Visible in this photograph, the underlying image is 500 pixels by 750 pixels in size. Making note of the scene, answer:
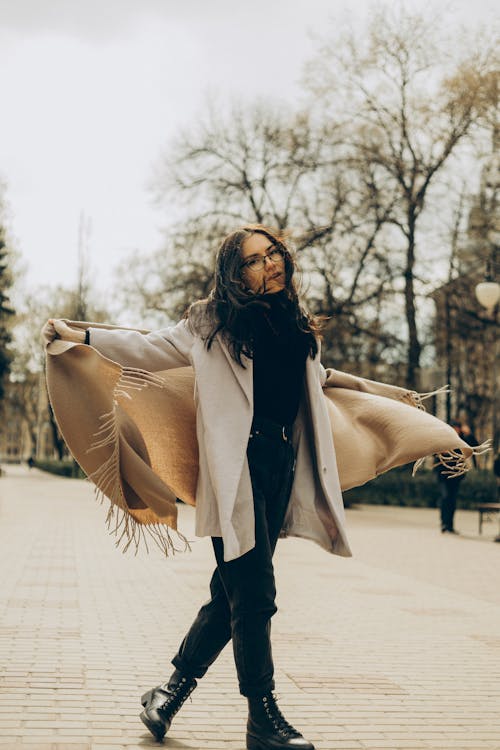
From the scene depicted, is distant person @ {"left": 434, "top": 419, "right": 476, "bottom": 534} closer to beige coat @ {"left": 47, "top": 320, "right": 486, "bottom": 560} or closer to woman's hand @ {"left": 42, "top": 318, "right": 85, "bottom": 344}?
beige coat @ {"left": 47, "top": 320, "right": 486, "bottom": 560}

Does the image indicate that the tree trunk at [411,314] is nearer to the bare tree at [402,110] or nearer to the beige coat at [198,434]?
the bare tree at [402,110]

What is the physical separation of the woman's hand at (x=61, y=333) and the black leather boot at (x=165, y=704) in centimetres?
135

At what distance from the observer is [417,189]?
28703 millimetres

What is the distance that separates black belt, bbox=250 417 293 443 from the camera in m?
3.82

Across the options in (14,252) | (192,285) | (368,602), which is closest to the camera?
(368,602)

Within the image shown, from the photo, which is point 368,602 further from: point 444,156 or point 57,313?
point 57,313

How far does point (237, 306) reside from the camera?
12.5 feet

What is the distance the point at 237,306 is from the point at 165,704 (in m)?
1.57

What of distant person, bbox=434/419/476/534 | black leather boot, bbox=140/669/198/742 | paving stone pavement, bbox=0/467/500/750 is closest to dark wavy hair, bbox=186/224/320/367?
black leather boot, bbox=140/669/198/742

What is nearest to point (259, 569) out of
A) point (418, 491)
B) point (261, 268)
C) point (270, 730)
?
point (270, 730)

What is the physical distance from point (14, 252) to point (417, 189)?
21829 millimetres

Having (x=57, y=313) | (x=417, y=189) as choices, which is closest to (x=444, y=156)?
(x=417, y=189)

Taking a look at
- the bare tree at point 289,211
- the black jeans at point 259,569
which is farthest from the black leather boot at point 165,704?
the bare tree at point 289,211

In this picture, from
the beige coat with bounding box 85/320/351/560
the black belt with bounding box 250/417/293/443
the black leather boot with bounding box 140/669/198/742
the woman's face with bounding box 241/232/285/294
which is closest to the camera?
the beige coat with bounding box 85/320/351/560
